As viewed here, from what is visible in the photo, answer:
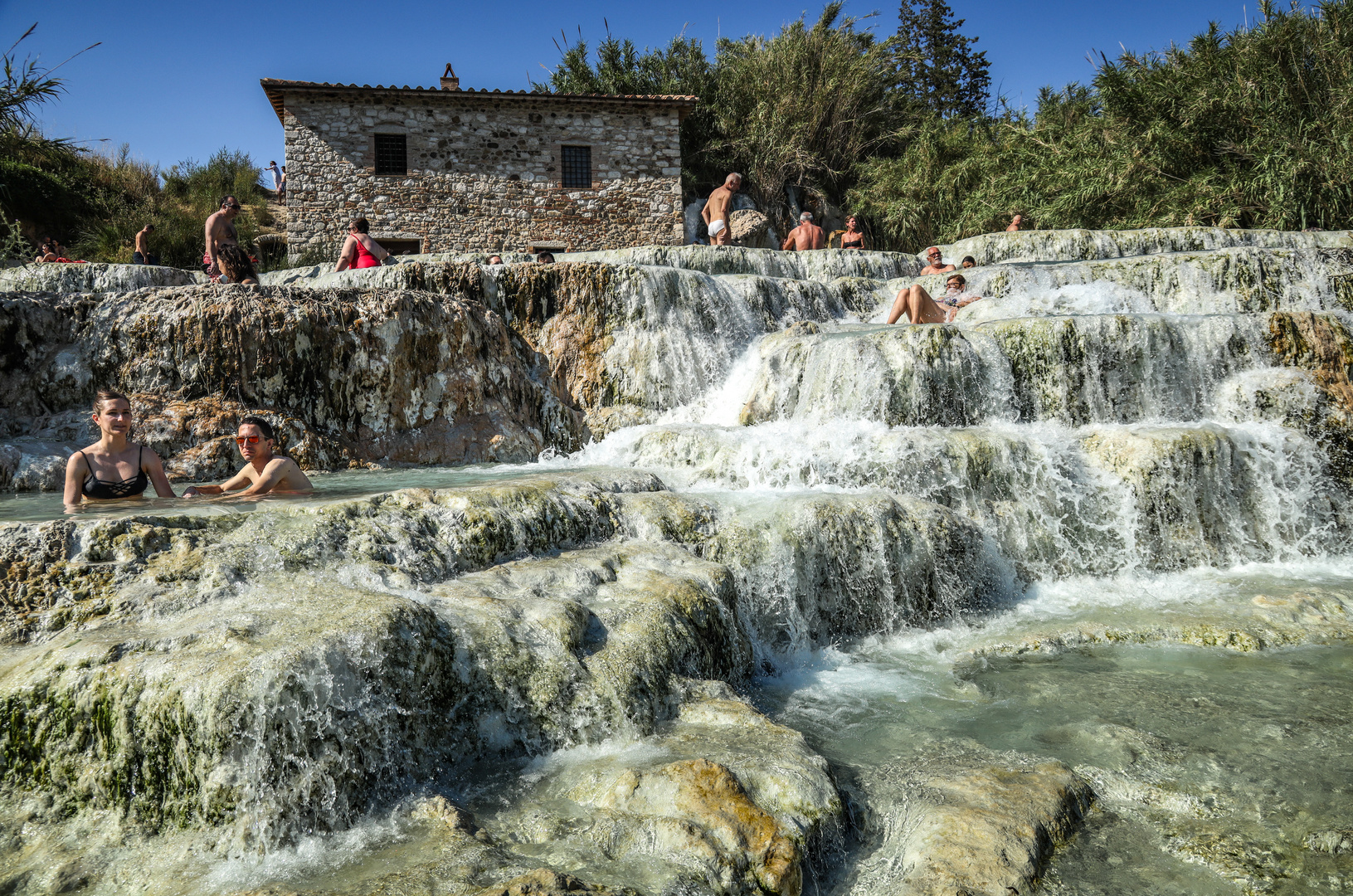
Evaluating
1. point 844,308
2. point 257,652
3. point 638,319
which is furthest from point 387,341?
point 844,308

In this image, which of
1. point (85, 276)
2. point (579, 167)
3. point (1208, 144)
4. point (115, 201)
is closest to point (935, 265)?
point (1208, 144)

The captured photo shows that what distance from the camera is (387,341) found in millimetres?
7797

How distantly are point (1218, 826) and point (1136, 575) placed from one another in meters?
3.46

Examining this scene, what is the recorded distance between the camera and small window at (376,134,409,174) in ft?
52.8

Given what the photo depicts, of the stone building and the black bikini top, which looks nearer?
the black bikini top

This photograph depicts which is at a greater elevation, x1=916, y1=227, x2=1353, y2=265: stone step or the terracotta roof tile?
the terracotta roof tile

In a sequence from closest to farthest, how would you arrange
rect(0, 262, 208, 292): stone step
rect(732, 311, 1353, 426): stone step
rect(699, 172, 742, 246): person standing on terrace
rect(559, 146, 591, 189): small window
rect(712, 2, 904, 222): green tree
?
rect(732, 311, 1353, 426): stone step < rect(0, 262, 208, 292): stone step < rect(699, 172, 742, 246): person standing on terrace < rect(559, 146, 591, 189): small window < rect(712, 2, 904, 222): green tree

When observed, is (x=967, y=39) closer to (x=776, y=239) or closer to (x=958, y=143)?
(x=958, y=143)

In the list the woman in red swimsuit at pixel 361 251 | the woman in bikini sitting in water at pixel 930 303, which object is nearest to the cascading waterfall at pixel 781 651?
the woman in bikini sitting in water at pixel 930 303

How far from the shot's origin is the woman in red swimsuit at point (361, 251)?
32.2 ft

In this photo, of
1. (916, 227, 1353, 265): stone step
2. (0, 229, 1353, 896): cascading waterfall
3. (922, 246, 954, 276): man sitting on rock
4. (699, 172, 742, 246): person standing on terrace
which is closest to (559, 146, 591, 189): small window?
(699, 172, 742, 246): person standing on terrace

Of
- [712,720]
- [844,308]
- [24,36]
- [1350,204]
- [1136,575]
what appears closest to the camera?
[712,720]

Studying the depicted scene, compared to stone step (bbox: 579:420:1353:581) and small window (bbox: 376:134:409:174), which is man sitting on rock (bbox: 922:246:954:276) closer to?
stone step (bbox: 579:420:1353:581)

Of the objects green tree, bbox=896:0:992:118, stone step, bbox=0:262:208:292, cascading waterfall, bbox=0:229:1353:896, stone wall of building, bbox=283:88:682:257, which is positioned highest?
green tree, bbox=896:0:992:118
